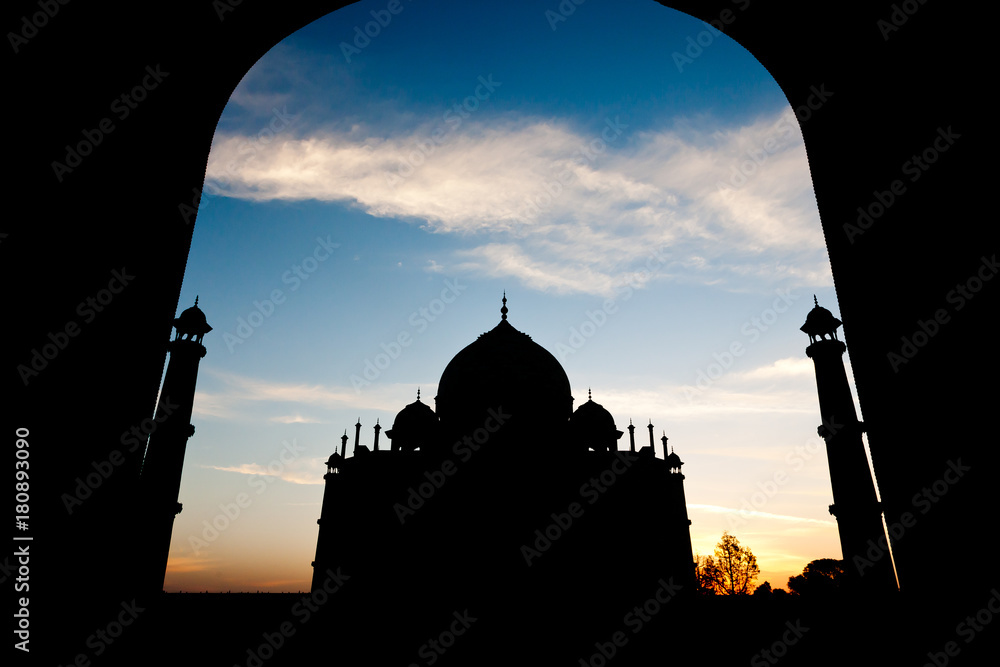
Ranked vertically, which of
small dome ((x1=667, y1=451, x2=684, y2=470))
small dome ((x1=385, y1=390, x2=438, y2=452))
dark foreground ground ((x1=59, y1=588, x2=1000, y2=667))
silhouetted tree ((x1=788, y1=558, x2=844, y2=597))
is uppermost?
small dome ((x1=385, y1=390, x2=438, y2=452))

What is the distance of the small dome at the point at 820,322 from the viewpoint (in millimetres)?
18797

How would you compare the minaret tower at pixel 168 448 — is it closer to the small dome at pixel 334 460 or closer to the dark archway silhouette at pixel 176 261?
the small dome at pixel 334 460

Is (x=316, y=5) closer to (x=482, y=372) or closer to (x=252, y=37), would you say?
(x=252, y=37)

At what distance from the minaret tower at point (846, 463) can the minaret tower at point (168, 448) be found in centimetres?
2042

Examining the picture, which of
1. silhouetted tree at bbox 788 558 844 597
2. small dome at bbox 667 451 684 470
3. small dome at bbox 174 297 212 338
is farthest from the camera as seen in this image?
silhouetted tree at bbox 788 558 844 597

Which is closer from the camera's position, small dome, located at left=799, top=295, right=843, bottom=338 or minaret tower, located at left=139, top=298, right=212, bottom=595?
minaret tower, located at left=139, top=298, right=212, bottom=595

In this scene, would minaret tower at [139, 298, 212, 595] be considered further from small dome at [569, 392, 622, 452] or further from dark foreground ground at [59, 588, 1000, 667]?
small dome at [569, 392, 622, 452]

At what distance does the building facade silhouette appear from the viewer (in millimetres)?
18203

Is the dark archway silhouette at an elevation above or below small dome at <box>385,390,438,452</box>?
below

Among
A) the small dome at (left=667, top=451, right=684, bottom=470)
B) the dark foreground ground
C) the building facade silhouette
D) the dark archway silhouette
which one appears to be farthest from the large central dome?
the dark archway silhouette

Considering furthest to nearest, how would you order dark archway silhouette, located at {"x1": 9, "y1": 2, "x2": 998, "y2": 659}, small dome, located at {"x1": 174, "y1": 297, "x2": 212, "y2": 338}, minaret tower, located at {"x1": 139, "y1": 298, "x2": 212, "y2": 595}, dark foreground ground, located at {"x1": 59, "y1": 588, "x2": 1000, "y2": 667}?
small dome, located at {"x1": 174, "y1": 297, "x2": 212, "y2": 338} < minaret tower, located at {"x1": 139, "y1": 298, "x2": 212, "y2": 595} < dark foreground ground, located at {"x1": 59, "y1": 588, "x2": 1000, "y2": 667} < dark archway silhouette, located at {"x1": 9, "y1": 2, "x2": 998, "y2": 659}

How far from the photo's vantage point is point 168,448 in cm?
1669

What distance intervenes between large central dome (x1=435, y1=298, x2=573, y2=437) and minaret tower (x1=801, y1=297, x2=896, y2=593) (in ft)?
34.3

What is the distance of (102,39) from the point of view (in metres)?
3.13
